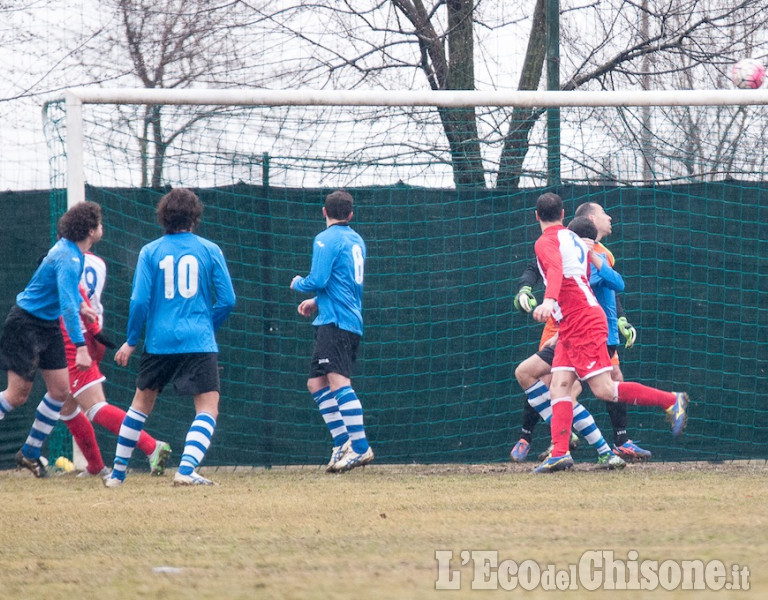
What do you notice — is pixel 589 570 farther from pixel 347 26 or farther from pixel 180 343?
pixel 347 26

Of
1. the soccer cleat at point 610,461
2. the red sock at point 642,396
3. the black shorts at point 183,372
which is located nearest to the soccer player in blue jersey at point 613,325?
the red sock at point 642,396

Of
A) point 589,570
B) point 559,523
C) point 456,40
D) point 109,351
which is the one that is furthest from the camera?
point 456,40

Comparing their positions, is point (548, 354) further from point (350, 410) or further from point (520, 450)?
point (350, 410)

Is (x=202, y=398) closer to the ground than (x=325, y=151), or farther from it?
closer to the ground

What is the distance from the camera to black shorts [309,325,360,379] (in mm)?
7734

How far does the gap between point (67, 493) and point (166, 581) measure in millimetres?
3125

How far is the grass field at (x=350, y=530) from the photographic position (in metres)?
4.02

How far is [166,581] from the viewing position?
4.08 m

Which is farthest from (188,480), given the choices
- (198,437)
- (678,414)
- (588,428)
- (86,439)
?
(678,414)

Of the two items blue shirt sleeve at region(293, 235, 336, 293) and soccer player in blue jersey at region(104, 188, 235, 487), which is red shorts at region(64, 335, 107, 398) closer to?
soccer player in blue jersey at region(104, 188, 235, 487)

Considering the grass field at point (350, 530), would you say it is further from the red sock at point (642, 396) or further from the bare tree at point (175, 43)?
the bare tree at point (175, 43)

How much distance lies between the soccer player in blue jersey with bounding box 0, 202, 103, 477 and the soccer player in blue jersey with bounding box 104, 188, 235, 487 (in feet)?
1.83

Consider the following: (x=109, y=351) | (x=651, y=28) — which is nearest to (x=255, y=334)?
(x=109, y=351)

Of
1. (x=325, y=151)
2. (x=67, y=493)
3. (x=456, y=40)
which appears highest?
(x=456, y=40)
